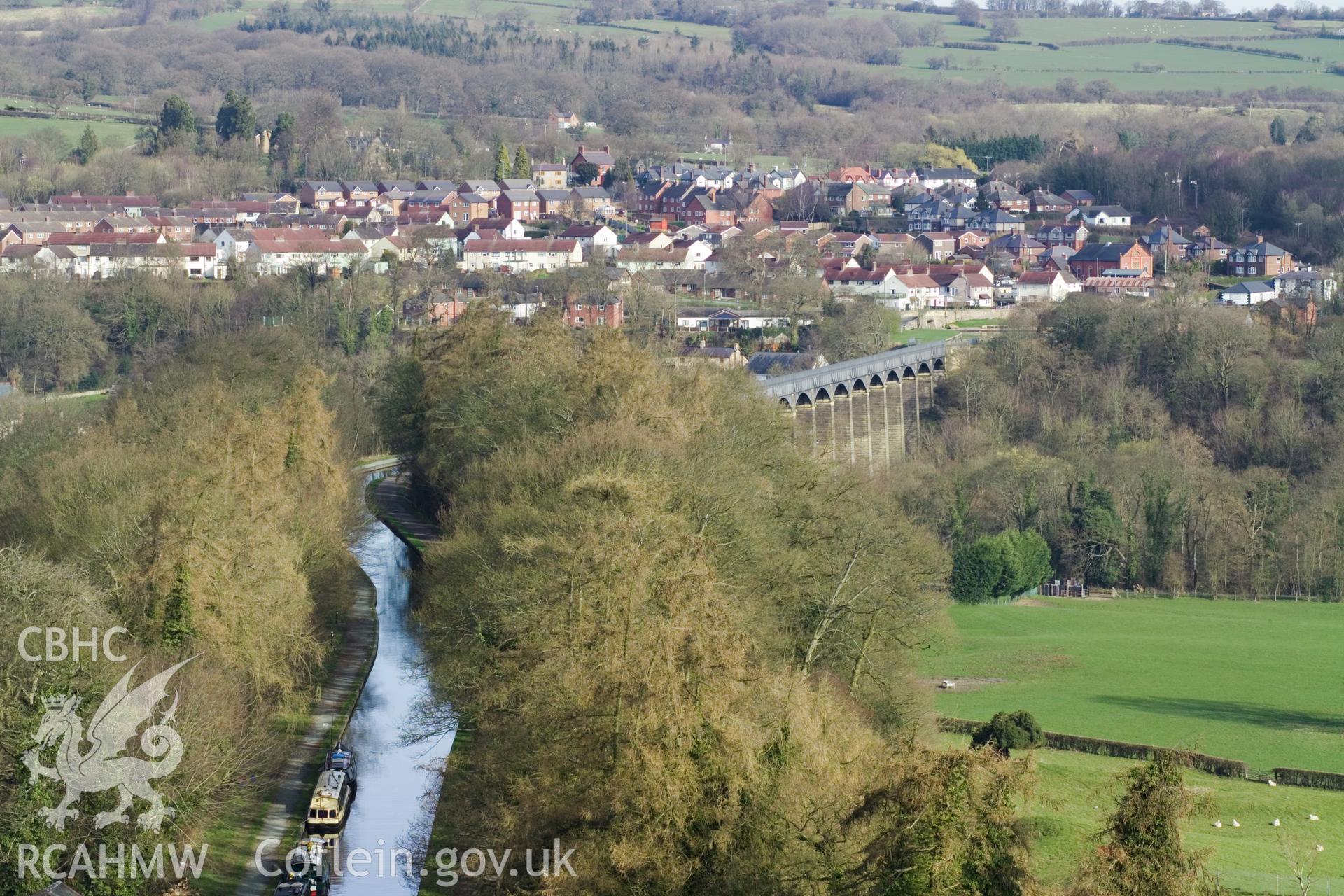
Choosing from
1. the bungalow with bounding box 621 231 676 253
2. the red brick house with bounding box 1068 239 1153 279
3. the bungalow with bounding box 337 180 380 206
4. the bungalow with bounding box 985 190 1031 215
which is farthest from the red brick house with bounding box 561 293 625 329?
the bungalow with bounding box 985 190 1031 215

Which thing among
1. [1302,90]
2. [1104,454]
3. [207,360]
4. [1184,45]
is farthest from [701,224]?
[1184,45]

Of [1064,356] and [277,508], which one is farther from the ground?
[277,508]

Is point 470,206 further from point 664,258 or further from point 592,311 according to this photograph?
point 592,311

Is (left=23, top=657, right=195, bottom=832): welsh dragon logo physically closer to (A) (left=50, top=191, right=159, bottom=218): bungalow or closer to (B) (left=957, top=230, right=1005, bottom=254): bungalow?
(B) (left=957, top=230, right=1005, bottom=254): bungalow

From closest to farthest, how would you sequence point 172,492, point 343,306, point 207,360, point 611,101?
point 172,492 → point 207,360 → point 343,306 → point 611,101

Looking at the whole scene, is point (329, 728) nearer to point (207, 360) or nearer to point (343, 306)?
point (207, 360)

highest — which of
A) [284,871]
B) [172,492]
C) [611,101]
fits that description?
[172,492]
